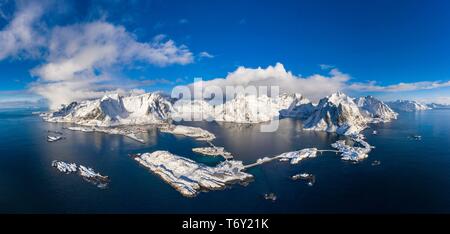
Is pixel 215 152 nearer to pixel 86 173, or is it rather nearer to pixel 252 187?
pixel 252 187

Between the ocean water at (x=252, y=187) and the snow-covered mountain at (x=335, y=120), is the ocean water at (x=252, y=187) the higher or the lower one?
the lower one

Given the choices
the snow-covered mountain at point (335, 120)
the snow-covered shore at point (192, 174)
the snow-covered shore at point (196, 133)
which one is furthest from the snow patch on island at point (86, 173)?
A: the snow-covered mountain at point (335, 120)

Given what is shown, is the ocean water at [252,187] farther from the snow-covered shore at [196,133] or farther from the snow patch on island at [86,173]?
the snow-covered shore at [196,133]

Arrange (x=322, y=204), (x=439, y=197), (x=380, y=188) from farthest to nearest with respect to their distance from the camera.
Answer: (x=380, y=188), (x=439, y=197), (x=322, y=204)

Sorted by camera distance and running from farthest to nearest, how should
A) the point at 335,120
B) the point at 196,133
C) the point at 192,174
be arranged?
the point at 335,120 < the point at 196,133 < the point at 192,174

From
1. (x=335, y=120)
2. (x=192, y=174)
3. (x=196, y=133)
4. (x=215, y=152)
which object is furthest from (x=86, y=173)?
(x=335, y=120)

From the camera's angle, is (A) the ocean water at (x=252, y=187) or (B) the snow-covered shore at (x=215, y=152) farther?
(B) the snow-covered shore at (x=215, y=152)

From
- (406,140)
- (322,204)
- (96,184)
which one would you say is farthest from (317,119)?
(96,184)

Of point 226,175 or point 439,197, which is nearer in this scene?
point 439,197
